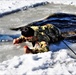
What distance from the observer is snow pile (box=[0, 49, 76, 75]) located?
5.53m

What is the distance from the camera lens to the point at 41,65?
226 inches

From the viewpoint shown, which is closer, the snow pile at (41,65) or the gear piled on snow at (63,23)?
the snow pile at (41,65)

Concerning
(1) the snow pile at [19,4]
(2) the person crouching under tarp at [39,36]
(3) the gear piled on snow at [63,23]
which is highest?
(2) the person crouching under tarp at [39,36]

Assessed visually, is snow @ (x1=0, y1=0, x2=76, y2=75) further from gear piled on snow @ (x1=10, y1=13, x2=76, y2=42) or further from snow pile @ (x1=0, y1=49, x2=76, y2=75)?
gear piled on snow @ (x1=10, y1=13, x2=76, y2=42)

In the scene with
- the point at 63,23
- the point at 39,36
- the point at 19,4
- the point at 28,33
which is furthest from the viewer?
the point at 19,4

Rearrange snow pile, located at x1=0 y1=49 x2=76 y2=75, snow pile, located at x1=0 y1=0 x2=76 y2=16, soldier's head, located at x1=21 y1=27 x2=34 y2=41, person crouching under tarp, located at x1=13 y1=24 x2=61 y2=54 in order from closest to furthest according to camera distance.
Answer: snow pile, located at x1=0 y1=49 x2=76 y2=75 < person crouching under tarp, located at x1=13 y1=24 x2=61 y2=54 < soldier's head, located at x1=21 y1=27 x2=34 y2=41 < snow pile, located at x1=0 y1=0 x2=76 y2=16

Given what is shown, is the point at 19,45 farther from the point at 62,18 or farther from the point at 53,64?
the point at 62,18

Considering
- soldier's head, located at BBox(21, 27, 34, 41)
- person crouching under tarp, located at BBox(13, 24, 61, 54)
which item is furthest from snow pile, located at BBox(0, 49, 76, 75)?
soldier's head, located at BBox(21, 27, 34, 41)

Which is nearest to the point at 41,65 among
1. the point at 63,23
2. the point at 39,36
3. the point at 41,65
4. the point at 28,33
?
the point at 41,65

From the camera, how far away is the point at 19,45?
7.64 m

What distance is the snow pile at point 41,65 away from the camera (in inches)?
218

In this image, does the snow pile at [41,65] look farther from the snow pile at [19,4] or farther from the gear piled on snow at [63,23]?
the snow pile at [19,4]

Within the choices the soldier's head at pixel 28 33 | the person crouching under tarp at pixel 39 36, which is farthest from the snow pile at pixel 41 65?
the soldier's head at pixel 28 33

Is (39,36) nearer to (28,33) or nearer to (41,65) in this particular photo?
(28,33)
